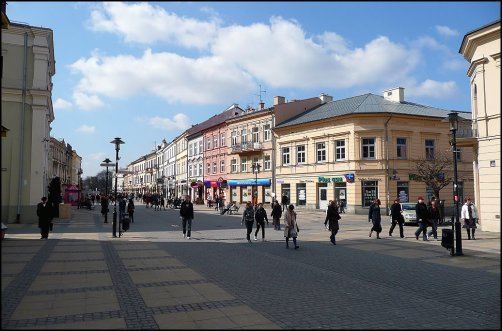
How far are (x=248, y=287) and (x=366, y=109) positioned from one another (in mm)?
33229

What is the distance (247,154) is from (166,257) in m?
38.8

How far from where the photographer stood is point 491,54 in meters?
3.99

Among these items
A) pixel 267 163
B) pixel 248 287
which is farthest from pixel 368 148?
pixel 248 287

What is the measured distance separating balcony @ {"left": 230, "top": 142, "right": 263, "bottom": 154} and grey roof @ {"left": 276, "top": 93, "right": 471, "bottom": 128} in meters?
3.86

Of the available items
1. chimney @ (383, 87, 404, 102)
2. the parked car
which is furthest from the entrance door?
the parked car

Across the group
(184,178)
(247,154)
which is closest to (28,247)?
(247,154)

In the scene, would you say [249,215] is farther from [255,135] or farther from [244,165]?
[244,165]

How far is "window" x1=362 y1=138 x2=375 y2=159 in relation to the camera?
37844mm

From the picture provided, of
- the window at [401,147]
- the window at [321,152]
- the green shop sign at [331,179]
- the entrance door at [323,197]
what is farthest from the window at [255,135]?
the window at [401,147]

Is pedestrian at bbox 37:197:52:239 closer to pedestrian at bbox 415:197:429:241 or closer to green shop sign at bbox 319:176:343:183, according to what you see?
pedestrian at bbox 415:197:429:241

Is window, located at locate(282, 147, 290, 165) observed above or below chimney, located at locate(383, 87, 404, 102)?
below

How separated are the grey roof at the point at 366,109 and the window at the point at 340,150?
2598 millimetres

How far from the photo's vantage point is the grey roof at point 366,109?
38.8m

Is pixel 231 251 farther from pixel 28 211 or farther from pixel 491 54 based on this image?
pixel 28 211
